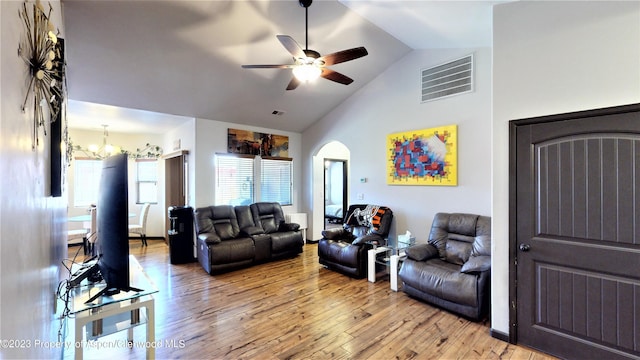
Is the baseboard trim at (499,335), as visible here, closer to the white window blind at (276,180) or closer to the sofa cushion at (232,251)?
the sofa cushion at (232,251)

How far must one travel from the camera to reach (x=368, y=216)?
485 centimetres

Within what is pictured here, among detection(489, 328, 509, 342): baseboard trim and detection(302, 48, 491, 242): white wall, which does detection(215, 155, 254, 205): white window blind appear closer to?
detection(302, 48, 491, 242): white wall

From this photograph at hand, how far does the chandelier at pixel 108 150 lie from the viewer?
6030 millimetres

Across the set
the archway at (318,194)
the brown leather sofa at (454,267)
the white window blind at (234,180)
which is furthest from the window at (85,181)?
the brown leather sofa at (454,267)

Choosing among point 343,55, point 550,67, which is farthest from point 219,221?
point 550,67

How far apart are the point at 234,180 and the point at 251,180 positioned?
0.39 m

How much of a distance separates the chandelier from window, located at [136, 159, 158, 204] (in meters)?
0.16

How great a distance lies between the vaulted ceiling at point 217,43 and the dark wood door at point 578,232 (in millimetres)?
1508

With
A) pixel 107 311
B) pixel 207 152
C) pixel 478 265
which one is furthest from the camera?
pixel 207 152

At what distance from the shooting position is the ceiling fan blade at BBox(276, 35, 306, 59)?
2434 mm

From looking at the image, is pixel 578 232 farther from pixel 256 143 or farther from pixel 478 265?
pixel 256 143

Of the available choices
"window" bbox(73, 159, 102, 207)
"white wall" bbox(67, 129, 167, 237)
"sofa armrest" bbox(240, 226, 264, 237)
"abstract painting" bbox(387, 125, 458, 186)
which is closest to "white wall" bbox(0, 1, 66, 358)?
"sofa armrest" bbox(240, 226, 264, 237)

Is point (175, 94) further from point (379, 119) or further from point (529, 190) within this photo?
point (529, 190)

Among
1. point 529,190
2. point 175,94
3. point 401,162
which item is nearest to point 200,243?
point 175,94
